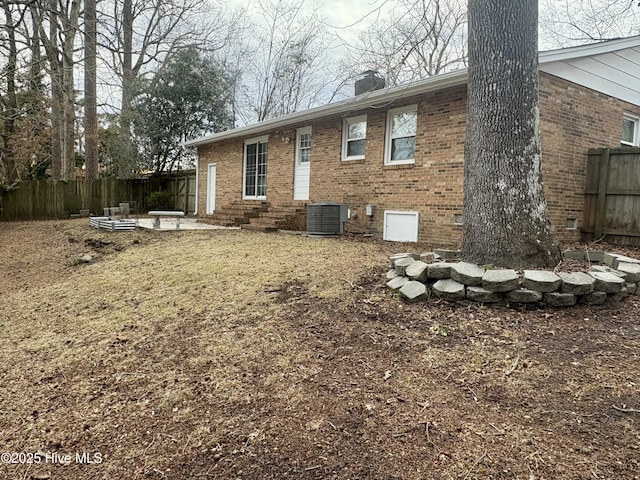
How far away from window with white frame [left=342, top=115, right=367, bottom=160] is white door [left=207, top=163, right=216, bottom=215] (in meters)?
6.93

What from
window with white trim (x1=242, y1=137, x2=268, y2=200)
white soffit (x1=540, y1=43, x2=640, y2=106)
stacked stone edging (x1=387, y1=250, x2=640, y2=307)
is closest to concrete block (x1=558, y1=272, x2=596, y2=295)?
stacked stone edging (x1=387, y1=250, x2=640, y2=307)

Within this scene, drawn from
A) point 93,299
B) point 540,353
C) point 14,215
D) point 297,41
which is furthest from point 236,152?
point 540,353

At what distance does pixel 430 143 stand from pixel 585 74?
315cm

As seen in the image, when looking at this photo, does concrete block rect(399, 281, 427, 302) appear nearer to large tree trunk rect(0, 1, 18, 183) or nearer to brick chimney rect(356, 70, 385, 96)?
brick chimney rect(356, 70, 385, 96)

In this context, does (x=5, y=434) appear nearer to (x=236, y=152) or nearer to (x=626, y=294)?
(x=626, y=294)

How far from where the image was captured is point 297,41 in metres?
22.7

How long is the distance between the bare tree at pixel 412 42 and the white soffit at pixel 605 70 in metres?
2.03

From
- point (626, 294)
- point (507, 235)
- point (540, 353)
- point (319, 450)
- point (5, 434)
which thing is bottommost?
point (5, 434)

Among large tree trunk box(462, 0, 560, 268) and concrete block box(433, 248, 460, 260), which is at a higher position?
large tree trunk box(462, 0, 560, 268)

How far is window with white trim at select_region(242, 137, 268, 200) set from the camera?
43.7 feet

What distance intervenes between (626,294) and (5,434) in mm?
4803

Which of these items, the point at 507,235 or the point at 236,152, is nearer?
the point at 507,235

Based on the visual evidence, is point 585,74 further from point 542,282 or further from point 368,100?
point 542,282

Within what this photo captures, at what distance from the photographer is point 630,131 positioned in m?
9.24
